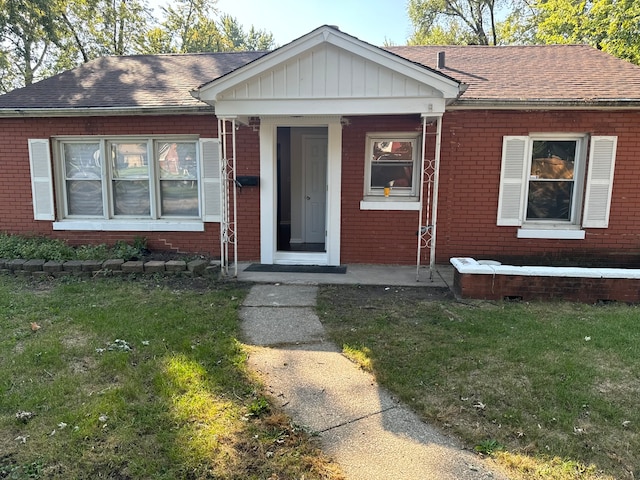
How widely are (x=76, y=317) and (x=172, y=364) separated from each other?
1936 mm

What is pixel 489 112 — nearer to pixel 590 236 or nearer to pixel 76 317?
pixel 590 236

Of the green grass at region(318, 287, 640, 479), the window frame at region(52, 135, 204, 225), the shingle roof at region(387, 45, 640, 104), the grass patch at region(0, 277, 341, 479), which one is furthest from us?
the window frame at region(52, 135, 204, 225)

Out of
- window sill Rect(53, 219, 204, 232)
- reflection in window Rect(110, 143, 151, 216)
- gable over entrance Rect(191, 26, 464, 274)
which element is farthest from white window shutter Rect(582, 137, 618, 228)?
reflection in window Rect(110, 143, 151, 216)

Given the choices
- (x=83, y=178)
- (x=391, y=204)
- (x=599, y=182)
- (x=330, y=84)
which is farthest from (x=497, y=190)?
(x=83, y=178)

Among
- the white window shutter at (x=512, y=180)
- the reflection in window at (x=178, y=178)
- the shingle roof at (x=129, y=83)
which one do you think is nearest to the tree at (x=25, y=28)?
the shingle roof at (x=129, y=83)

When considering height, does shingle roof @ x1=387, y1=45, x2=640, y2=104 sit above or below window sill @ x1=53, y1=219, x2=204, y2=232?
above

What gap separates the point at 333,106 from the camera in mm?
5762

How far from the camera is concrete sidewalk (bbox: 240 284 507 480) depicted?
8.07 feet

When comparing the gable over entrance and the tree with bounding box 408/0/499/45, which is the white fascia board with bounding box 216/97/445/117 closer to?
the gable over entrance

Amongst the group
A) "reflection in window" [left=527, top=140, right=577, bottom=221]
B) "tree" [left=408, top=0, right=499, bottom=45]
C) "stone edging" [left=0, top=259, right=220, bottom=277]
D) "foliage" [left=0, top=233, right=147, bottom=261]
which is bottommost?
"stone edging" [left=0, top=259, right=220, bottom=277]

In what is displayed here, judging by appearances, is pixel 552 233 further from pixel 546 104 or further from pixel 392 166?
pixel 392 166

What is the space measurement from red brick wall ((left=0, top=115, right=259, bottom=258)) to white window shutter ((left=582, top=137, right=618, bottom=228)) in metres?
5.57

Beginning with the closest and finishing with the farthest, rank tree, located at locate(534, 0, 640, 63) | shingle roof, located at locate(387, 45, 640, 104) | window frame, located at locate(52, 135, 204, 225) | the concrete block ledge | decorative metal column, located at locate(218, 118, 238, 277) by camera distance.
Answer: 1. the concrete block ledge
2. decorative metal column, located at locate(218, 118, 238, 277)
3. shingle roof, located at locate(387, 45, 640, 104)
4. window frame, located at locate(52, 135, 204, 225)
5. tree, located at locate(534, 0, 640, 63)

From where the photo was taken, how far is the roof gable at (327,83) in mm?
5574
